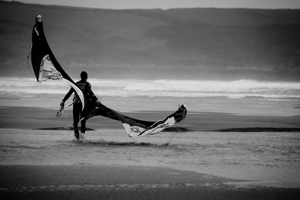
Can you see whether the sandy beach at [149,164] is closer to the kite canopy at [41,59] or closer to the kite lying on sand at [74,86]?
the kite lying on sand at [74,86]

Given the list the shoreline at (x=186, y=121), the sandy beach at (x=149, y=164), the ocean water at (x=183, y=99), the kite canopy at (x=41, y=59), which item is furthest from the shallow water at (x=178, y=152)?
the ocean water at (x=183, y=99)

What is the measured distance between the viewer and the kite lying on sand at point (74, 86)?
9.11 metres

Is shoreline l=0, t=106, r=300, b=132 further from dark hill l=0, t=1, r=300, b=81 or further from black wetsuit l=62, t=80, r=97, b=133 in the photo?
dark hill l=0, t=1, r=300, b=81

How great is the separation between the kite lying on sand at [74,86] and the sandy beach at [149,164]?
14.4 inches

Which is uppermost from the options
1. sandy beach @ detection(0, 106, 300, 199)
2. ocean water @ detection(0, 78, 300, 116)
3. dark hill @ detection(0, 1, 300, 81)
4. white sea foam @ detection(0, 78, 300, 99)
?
dark hill @ detection(0, 1, 300, 81)

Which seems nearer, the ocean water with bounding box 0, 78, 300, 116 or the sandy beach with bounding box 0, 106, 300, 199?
the sandy beach with bounding box 0, 106, 300, 199

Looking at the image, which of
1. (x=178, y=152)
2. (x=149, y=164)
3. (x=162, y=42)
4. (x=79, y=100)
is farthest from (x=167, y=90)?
(x=162, y=42)

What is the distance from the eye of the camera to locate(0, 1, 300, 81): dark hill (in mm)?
69438

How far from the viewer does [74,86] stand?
31.2 feet

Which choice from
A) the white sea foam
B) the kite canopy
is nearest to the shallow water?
the kite canopy

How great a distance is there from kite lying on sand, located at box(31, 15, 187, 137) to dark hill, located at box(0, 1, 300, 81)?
186 ft

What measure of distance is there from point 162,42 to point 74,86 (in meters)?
70.7

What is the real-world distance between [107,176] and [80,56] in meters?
68.8

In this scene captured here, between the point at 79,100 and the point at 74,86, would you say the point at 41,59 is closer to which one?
the point at 74,86
